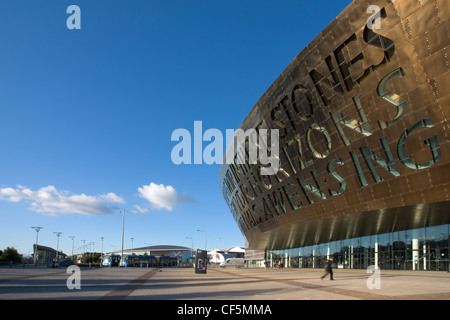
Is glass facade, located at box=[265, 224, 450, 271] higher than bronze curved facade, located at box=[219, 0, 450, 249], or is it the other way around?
bronze curved facade, located at box=[219, 0, 450, 249]

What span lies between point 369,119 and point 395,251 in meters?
18.0

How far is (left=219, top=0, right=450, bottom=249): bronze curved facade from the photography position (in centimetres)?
2014

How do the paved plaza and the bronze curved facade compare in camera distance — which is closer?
the paved plaza

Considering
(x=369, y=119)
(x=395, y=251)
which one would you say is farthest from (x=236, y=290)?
(x=395, y=251)

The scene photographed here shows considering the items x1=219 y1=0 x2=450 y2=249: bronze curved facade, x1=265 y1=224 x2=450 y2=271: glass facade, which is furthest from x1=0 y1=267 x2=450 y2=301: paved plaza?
x1=265 y1=224 x2=450 y2=271: glass facade

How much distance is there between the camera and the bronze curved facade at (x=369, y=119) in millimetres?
20141

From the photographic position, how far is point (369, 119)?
2403cm

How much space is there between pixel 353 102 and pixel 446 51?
6613mm

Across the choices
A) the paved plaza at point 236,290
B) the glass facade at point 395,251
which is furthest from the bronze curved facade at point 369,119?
the paved plaza at point 236,290

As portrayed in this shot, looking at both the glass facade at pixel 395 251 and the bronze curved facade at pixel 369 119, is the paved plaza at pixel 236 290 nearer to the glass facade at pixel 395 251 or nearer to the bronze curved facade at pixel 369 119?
the bronze curved facade at pixel 369 119

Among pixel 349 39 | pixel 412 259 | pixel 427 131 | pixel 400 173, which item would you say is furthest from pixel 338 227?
pixel 349 39

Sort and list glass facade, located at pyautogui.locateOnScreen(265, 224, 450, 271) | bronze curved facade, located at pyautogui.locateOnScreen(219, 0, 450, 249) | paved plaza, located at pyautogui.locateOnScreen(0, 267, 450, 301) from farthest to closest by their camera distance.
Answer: glass facade, located at pyautogui.locateOnScreen(265, 224, 450, 271) < bronze curved facade, located at pyautogui.locateOnScreen(219, 0, 450, 249) < paved plaza, located at pyautogui.locateOnScreen(0, 267, 450, 301)

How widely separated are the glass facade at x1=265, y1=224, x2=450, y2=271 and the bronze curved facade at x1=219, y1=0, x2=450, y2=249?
Result: 1.21 meters

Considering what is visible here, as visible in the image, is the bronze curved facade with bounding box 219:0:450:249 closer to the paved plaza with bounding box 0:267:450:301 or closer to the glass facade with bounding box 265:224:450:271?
the glass facade with bounding box 265:224:450:271
